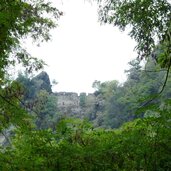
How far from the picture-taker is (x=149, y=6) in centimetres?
406

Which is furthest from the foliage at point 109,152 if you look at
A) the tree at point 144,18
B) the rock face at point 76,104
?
the rock face at point 76,104

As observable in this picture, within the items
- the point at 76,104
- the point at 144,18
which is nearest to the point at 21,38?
the point at 144,18

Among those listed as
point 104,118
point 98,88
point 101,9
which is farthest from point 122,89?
point 101,9

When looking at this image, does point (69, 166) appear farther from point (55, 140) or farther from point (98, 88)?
point (98, 88)

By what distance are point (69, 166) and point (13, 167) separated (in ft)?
1.73

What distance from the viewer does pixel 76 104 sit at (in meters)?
71.6

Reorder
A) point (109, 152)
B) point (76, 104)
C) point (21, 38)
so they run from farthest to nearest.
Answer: point (76, 104), point (21, 38), point (109, 152)

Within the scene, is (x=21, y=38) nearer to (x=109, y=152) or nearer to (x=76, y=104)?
(x=109, y=152)

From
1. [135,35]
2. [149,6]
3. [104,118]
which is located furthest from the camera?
[104,118]

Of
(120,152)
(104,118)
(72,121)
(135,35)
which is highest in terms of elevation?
(104,118)

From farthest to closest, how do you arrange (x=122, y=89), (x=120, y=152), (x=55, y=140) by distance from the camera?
(x=122, y=89)
(x=55, y=140)
(x=120, y=152)

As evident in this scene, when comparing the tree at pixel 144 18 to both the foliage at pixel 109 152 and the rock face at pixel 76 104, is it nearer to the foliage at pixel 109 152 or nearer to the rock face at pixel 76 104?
the foliage at pixel 109 152

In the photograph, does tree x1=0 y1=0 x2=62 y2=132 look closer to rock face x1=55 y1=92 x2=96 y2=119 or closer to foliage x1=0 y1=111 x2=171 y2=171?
foliage x1=0 y1=111 x2=171 y2=171

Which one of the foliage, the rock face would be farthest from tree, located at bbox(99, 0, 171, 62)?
the rock face
